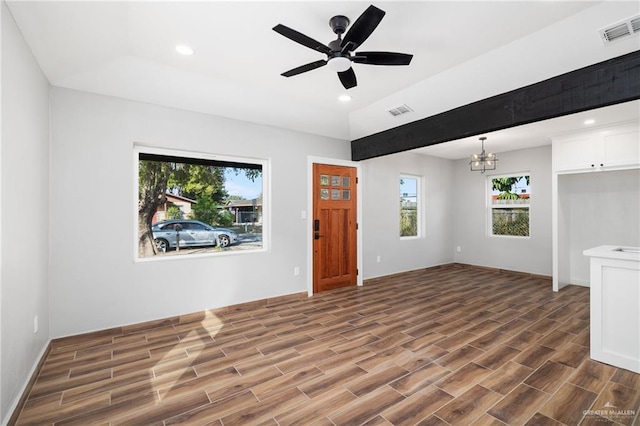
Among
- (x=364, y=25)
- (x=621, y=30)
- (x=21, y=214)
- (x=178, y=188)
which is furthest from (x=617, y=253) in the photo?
(x=21, y=214)

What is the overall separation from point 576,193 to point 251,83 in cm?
568

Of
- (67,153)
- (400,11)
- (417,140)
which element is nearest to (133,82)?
(67,153)

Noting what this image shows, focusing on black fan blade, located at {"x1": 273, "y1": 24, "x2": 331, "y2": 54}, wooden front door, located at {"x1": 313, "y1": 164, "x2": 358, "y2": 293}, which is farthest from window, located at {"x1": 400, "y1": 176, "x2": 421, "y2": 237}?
black fan blade, located at {"x1": 273, "y1": 24, "x2": 331, "y2": 54}

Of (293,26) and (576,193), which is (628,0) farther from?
(576,193)

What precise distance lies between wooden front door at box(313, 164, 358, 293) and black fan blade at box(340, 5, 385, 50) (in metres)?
2.82

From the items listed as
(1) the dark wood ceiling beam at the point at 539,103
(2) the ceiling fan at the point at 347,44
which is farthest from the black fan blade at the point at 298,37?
(1) the dark wood ceiling beam at the point at 539,103

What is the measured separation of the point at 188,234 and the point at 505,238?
616 centimetres

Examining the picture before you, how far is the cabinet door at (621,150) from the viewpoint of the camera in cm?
419

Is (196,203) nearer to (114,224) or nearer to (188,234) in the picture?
(188,234)

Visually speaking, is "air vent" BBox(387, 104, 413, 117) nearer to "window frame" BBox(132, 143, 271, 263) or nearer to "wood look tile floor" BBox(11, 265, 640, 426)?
"window frame" BBox(132, 143, 271, 263)

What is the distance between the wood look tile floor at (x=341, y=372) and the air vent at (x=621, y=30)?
268 cm

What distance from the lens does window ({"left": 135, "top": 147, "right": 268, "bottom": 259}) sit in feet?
11.9

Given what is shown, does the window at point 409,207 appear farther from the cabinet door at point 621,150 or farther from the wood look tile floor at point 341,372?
the cabinet door at point 621,150

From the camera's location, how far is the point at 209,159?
4012 millimetres
